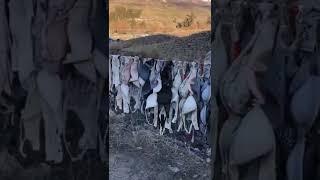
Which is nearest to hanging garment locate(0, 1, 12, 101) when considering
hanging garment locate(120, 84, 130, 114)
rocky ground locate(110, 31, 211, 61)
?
hanging garment locate(120, 84, 130, 114)

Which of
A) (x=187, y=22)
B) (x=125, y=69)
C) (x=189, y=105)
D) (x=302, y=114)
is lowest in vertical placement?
(x=189, y=105)

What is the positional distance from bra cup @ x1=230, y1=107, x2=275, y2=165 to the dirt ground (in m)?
7.30

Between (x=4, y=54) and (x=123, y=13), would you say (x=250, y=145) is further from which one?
(x=123, y=13)

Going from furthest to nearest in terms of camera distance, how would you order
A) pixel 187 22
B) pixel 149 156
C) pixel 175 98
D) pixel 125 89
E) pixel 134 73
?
pixel 187 22 < pixel 125 89 < pixel 134 73 < pixel 175 98 < pixel 149 156

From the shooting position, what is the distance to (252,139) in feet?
18.1

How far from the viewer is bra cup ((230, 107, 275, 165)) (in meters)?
5.45

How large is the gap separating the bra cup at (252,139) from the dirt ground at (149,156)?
7.30 meters

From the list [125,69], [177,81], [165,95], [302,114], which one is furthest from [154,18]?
[302,114]

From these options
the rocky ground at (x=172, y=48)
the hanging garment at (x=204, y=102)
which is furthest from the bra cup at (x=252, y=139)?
the rocky ground at (x=172, y=48)

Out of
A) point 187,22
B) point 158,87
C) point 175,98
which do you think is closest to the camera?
point 175,98

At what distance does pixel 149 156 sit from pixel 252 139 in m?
9.33

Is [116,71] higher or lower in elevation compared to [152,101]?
higher

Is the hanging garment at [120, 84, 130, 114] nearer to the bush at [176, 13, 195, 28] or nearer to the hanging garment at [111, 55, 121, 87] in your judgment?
the hanging garment at [111, 55, 121, 87]

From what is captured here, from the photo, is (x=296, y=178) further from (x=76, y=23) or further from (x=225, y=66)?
(x=76, y=23)
